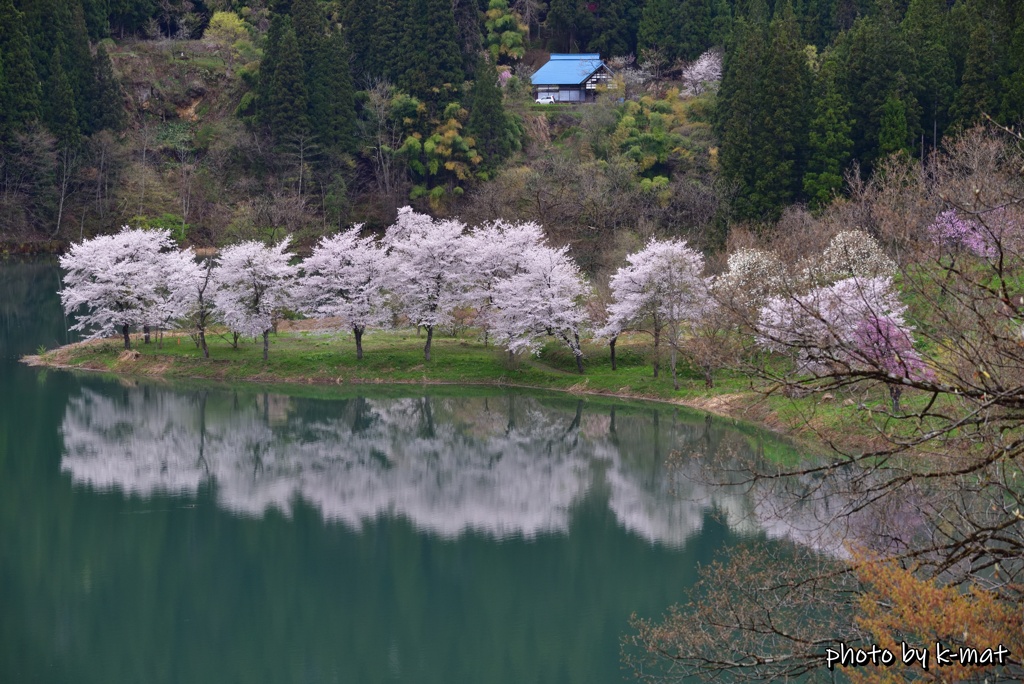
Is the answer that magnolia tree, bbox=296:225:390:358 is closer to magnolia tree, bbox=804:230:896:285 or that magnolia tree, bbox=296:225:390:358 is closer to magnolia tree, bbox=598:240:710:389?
magnolia tree, bbox=598:240:710:389

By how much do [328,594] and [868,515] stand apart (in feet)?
28.4

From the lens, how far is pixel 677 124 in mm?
58812

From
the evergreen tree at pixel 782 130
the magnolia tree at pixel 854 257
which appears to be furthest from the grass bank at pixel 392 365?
the evergreen tree at pixel 782 130

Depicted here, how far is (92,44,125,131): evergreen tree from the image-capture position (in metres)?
58.2

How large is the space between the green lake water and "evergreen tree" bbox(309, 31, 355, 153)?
2448 cm

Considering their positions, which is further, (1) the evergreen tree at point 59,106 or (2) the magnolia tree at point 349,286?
(1) the evergreen tree at point 59,106

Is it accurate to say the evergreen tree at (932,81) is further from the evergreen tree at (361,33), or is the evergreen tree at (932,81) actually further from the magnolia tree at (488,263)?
the evergreen tree at (361,33)

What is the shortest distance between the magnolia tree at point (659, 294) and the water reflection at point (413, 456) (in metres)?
2.58

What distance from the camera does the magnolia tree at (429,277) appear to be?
3634 cm

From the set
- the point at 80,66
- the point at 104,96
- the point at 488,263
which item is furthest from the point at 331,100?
the point at 488,263

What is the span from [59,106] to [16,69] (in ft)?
8.71

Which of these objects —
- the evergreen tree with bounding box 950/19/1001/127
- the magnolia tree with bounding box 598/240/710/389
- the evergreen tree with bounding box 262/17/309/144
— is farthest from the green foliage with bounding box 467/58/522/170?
the magnolia tree with bounding box 598/240/710/389

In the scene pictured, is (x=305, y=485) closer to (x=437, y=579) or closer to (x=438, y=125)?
(x=437, y=579)

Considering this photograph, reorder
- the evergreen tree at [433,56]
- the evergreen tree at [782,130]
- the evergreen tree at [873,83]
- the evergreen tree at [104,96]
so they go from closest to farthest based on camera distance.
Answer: the evergreen tree at [873,83] < the evergreen tree at [782,130] < the evergreen tree at [433,56] < the evergreen tree at [104,96]
